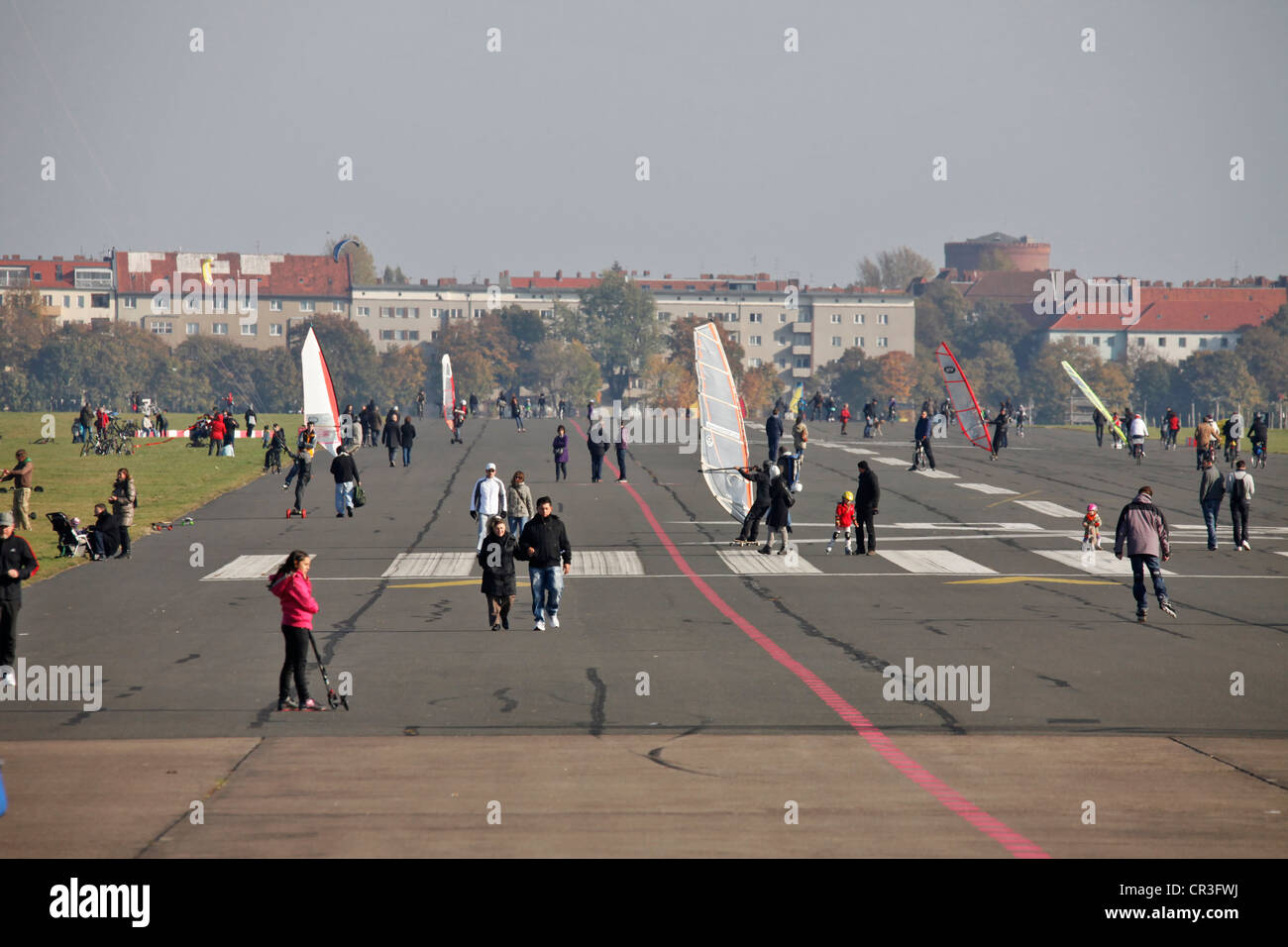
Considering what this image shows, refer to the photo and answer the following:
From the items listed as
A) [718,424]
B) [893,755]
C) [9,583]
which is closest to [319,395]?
[718,424]

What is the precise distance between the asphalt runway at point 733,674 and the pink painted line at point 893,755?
0.04m

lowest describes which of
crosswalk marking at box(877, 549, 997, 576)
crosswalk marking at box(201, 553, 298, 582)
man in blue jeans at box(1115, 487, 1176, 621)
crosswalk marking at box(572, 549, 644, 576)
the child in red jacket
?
crosswalk marking at box(877, 549, 997, 576)

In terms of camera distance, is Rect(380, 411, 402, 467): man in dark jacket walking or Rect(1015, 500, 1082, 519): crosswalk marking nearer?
Rect(1015, 500, 1082, 519): crosswalk marking

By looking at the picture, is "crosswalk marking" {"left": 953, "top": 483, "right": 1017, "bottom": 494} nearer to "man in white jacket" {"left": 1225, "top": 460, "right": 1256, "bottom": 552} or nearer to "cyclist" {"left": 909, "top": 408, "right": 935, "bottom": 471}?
"cyclist" {"left": 909, "top": 408, "right": 935, "bottom": 471}

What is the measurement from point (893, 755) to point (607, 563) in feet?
48.7

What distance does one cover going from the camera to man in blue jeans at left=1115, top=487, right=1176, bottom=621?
19094 millimetres

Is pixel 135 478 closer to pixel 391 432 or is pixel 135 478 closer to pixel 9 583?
pixel 391 432

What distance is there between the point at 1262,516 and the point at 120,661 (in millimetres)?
29460

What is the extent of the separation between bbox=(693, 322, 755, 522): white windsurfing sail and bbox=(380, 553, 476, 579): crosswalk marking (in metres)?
5.86

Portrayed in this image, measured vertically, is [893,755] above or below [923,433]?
below

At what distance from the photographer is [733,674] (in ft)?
51.1

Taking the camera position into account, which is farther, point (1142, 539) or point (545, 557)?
point (1142, 539)

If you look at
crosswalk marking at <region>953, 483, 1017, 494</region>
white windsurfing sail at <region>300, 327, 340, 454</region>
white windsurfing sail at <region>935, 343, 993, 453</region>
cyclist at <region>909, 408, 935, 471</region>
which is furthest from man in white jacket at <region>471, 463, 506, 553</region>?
white windsurfing sail at <region>935, 343, 993, 453</region>
